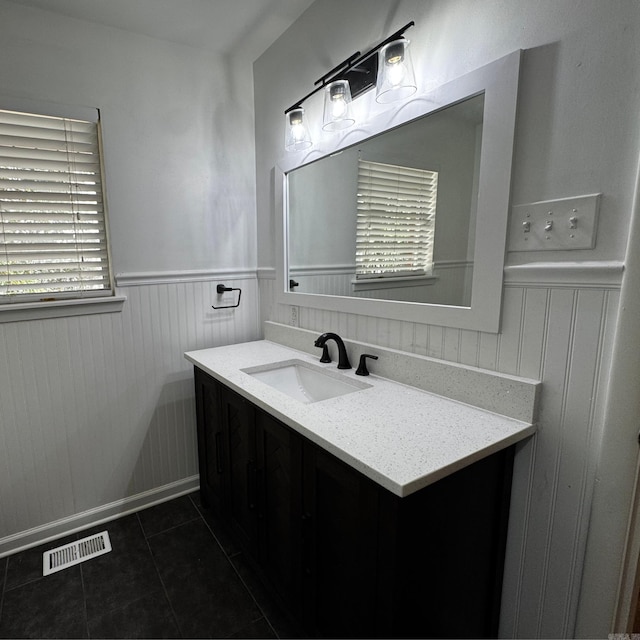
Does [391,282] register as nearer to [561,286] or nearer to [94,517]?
[561,286]

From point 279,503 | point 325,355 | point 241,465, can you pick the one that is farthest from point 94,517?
point 325,355

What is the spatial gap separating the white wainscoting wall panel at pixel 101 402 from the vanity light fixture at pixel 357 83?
913 mm

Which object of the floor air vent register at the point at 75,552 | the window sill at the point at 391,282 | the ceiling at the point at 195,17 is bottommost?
the floor air vent register at the point at 75,552

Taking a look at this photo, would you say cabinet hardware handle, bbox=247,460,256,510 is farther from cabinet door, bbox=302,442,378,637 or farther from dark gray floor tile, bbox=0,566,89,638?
dark gray floor tile, bbox=0,566,89,638

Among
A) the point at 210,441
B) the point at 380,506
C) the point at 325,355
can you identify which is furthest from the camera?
the point at 210,441

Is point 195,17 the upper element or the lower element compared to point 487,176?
upper

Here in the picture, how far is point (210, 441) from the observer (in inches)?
74.3

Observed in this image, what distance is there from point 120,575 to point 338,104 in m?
2.17

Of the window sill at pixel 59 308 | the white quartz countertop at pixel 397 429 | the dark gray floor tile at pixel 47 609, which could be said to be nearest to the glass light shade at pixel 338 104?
the white quartz countertop at pixel 397 429

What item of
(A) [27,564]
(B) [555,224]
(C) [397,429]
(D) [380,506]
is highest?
(B) [555,224]

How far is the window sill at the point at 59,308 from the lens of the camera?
1675 mm

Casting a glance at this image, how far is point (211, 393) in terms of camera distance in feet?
5.89

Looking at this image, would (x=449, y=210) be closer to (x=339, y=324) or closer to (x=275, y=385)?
(x=339, y=324)

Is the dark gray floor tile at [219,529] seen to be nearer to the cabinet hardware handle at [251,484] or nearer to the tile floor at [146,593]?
the tile floor at [146,593]
